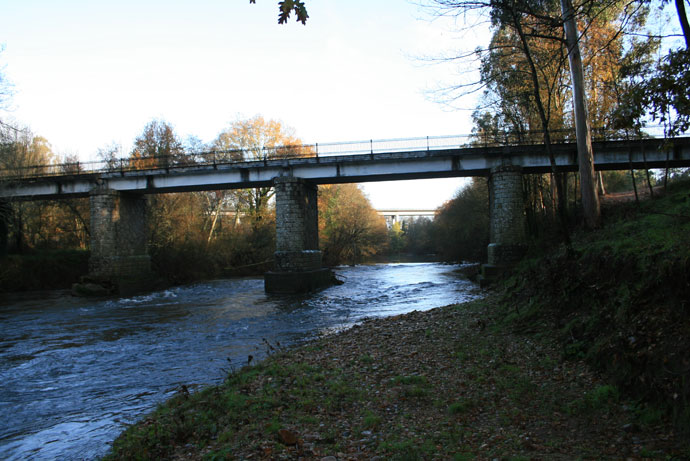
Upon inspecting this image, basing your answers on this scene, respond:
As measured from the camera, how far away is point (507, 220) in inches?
919

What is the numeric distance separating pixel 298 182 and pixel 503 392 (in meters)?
22.1

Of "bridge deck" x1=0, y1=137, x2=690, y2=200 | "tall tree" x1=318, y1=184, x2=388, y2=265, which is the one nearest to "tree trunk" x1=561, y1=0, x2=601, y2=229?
"bridge deck" x1=0, y1=137, x2=690, y2=200

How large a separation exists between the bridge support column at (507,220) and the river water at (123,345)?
10.4 feet

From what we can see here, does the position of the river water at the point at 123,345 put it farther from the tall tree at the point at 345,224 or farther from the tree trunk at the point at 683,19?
the tall tree at the point at 345,224

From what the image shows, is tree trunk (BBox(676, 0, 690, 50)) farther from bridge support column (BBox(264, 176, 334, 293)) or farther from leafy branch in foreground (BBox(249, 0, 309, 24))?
bridge support column (BBox(264, 176, 334, 293))

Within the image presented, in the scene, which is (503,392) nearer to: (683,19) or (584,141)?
(683,19)

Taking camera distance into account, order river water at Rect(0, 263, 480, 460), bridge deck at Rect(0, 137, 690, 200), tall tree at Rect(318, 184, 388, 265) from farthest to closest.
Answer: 1. tall tree at Rect(318, 184, 388, 265)
2. bridge deck at Rect(0, 137, 690, 200)
3. river water at Rect(0, 263, 480, 460)

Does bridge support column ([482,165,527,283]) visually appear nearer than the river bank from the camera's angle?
No

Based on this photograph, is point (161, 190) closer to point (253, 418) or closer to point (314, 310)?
point (314, 310)

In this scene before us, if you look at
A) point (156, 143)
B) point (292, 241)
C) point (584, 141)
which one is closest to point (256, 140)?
point (156, 143)

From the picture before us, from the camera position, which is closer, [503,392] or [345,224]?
[503,392]

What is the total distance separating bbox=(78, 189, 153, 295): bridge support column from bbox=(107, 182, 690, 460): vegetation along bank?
78.5ft

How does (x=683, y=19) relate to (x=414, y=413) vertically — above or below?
above

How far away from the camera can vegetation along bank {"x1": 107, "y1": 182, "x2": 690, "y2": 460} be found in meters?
4.20
